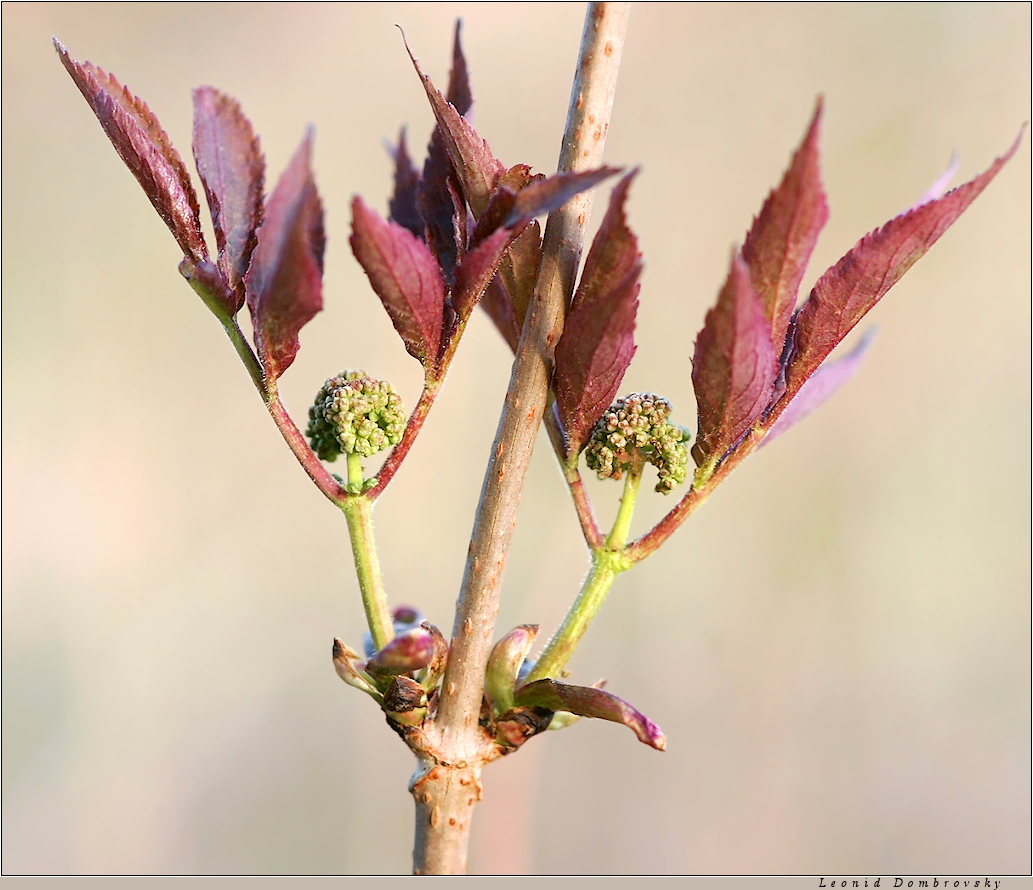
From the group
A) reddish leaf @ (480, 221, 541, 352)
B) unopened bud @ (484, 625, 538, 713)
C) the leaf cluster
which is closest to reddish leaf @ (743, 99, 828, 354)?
the leaf cluster

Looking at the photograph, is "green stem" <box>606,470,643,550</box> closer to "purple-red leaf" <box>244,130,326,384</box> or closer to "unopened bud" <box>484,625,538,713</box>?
"unopened bud" <box>484,625,538,713</box>

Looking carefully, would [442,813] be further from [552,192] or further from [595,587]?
[552,192]

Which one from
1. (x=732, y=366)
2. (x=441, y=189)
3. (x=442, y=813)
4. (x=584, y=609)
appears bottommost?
(x=442, y=813)

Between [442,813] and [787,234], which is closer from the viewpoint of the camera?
[787,234]

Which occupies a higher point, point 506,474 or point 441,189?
point 441,189

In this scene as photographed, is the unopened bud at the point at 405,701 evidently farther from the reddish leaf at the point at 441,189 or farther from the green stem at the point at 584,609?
the reddish leaf at the point at 441,189

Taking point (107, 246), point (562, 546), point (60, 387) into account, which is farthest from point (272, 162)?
point (562, 546)

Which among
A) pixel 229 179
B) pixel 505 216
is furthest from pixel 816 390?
pixel 229 179
